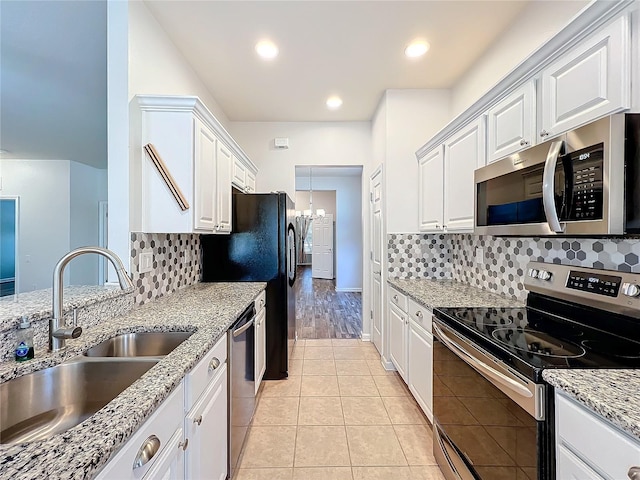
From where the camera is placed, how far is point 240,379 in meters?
1.91

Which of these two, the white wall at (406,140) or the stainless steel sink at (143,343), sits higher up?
the white wall at (406,140)

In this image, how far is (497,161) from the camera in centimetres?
172

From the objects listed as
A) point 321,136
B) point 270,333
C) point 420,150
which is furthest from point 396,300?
point 321,136

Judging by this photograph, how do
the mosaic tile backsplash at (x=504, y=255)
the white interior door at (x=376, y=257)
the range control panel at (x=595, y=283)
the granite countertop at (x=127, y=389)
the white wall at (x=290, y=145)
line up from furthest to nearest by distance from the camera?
the white wall at (x=290, y=145)
the white interior door at (x=376, y=257)
the mosaic tile backsplash at (x=504, y=255)
the range control panel at (x=595, y=283)
the granite countertop at (x=127, y=389)

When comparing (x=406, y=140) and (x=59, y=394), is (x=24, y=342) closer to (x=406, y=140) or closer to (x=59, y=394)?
(x=59, y=394)

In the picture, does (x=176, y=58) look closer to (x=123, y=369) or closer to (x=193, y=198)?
(x=193, y=198)

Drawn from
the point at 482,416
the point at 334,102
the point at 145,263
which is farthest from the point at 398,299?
the point at 334,102

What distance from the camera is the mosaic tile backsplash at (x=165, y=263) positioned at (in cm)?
189

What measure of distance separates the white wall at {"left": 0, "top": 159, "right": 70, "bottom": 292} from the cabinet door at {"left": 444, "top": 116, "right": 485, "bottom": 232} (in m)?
6.88

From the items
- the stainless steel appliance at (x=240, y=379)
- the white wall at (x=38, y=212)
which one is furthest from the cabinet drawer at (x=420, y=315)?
the white wall at (x=38, y=212)

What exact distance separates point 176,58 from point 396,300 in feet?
8.67

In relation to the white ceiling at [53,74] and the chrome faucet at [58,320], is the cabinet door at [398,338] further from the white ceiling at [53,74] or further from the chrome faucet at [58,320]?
the white ceiling at [53,74]

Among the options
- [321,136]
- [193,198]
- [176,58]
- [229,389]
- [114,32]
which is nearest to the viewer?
[229,389]

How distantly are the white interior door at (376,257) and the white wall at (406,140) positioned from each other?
0.23 metres
